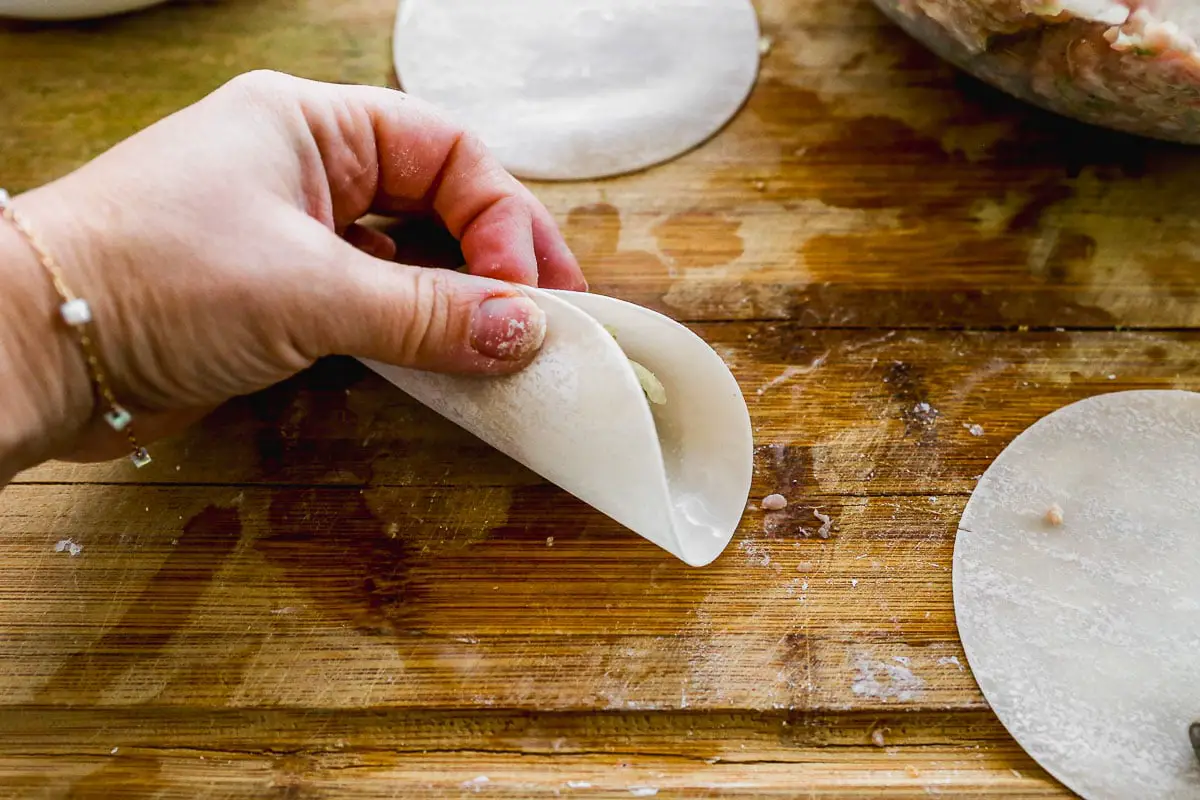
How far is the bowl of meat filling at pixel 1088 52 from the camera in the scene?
39.4 inches

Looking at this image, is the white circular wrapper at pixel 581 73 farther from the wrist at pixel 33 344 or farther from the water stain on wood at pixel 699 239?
the wrist at pixel 33 344

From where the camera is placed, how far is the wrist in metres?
0.78

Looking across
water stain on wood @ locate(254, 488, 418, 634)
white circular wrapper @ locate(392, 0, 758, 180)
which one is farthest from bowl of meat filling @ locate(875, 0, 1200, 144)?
water stain on wood @ locate(254, 488, 418, 634)

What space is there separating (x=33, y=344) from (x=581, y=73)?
0.85 meters

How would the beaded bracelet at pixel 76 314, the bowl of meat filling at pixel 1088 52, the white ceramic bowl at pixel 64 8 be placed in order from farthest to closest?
the white ceramic bowl at pixel 64 8 < the bowl of meat filling at pixel 1088 52 < the beaded bracelet at pixel 76 314

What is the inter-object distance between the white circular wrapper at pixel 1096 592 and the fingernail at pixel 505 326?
0.56m

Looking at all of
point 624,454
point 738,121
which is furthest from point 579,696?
point 738,121

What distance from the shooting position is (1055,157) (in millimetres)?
1270

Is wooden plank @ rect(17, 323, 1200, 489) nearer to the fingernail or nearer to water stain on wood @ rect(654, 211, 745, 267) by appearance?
water stain on wood @ rect(654, 211, 745, 267)

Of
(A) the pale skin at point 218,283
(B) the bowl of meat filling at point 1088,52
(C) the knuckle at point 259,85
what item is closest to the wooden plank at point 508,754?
(A) the pale skin at point 218,283

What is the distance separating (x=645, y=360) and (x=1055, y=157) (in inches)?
28.4

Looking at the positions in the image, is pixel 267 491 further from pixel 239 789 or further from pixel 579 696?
pixel 579 696

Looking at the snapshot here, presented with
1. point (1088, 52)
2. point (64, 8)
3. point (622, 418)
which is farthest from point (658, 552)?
point (64, 8)

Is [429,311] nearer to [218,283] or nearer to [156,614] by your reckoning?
[218,283]
